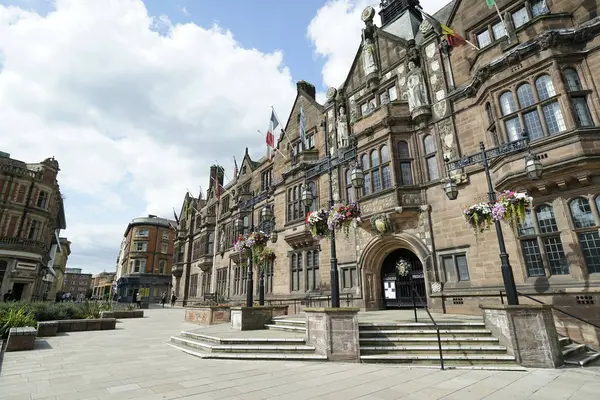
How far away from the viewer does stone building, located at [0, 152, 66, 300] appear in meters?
30.7

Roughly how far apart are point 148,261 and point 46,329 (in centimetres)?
5034

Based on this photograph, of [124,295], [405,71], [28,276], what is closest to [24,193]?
[28,276]

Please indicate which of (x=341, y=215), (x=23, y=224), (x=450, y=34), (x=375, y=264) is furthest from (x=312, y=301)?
(x=23, y=224)

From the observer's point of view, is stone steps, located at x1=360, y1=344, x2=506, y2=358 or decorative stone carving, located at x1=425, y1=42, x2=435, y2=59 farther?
decorative stone carving, located at x1=425, y1=42, x2=435, y2=59

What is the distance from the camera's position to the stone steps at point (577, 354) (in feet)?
25.5

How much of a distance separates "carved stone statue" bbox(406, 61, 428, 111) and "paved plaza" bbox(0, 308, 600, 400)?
41.5 ft

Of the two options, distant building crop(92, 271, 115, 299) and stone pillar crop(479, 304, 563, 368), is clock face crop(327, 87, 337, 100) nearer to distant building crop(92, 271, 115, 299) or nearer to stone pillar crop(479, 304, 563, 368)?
stone pillar crop(479, 304, 563, 368)

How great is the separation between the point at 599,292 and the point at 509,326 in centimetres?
408

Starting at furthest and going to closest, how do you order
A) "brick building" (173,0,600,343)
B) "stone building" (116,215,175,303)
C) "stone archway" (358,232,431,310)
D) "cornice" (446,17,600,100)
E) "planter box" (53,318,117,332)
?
"stone building" (116,215,175,303) < "stone archway" (358,232,431,310) < "planter box" (53,318,117,332) < "cornice" (446,17,600,100) < "brick building" (173,0,600,343)

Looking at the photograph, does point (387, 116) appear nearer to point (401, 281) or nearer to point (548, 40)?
point (548, 40)

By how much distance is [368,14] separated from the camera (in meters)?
19.9

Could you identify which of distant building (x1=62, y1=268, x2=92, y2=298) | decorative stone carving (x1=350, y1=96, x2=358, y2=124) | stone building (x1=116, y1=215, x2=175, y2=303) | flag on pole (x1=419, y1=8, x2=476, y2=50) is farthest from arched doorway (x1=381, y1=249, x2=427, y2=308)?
distant building (x1=62, y1=268, x2=92, y2=298)

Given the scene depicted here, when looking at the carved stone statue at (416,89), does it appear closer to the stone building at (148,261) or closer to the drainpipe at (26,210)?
the drainpipe at (26,210)

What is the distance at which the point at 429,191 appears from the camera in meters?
14.9
